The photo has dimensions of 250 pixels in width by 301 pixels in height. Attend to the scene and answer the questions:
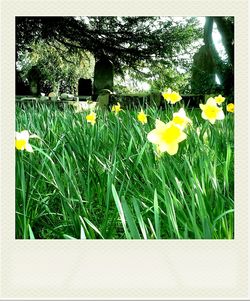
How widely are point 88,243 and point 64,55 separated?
18.6 ft

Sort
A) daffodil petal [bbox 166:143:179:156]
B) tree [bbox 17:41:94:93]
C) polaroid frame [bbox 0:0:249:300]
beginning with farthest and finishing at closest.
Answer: tree [bbox 17:41:94:93] < daffodil petal [bbox 166:143:179:156] < polaroid frame [bbox 0:0:249:300]

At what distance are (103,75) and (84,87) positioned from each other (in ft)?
2.23

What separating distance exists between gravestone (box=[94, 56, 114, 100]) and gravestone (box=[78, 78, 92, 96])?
507 millimetres

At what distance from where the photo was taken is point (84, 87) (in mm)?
6078

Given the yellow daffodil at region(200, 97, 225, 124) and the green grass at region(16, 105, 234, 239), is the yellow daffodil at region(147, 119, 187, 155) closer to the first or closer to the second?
the green grass at region(16, 105, 234, 239)

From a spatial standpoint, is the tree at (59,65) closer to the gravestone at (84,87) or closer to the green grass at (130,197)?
the gravestone at (84,87)

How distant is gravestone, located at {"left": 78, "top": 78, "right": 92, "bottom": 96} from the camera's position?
19.8ft

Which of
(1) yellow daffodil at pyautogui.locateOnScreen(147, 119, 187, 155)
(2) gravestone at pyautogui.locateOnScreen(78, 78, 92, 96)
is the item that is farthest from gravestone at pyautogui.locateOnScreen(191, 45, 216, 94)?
(1) yellow daffodil at pyautogui.locateOnScreen(147, 119, 187, 155)

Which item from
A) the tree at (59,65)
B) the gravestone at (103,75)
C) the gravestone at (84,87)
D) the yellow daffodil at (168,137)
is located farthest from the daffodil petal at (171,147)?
the gravestone at (84,87)

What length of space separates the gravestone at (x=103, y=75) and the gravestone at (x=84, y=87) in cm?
51

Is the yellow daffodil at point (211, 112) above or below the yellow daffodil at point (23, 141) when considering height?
above

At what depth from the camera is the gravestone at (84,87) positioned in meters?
6.05

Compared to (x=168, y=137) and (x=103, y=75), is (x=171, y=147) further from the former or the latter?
(x=103, y=75)
